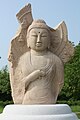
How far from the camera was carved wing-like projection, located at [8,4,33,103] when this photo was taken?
7695mm

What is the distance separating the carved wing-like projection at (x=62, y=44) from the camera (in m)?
7.91

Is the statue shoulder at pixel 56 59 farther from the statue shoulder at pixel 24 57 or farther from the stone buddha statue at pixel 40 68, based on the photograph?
the statue shoulder at pixel 24 57

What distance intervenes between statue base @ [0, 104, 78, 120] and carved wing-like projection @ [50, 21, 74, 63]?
53.5 inches

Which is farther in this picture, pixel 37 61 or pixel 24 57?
pixel 24 57

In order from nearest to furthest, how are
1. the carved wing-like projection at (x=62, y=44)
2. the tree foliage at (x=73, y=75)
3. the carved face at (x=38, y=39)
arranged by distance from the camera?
the carved face at (x=38, y=39) < the carved wing-like projection at (x=62, y=44) < the tree foliage at (x=73, y=75)

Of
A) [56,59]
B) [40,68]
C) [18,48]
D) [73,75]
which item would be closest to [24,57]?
[18,48]

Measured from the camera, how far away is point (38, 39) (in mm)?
7559

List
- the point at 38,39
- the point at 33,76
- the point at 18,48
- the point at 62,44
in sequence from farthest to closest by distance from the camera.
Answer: the point at 62,44, the point at 18,48, the point at 38,39, the point at 33,76

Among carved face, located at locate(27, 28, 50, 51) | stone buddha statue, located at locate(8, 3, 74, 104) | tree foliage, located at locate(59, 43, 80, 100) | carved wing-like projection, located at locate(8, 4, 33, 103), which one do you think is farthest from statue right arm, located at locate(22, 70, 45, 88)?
tree foliage, located at locate(59, 43, 80, 100)

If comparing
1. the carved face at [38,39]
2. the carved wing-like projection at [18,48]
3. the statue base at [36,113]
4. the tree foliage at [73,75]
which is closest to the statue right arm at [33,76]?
the carved wing-like projection at [18,48]

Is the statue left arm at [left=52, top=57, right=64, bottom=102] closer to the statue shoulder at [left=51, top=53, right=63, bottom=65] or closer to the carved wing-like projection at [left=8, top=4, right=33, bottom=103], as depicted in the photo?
the statue shoulder at [left=51, top=53, right=63, bottom=65]

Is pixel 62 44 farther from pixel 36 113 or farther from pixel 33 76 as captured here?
pixel 36 113

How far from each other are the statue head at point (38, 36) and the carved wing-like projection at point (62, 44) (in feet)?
1.03

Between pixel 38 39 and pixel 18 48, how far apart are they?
560 millimetres
